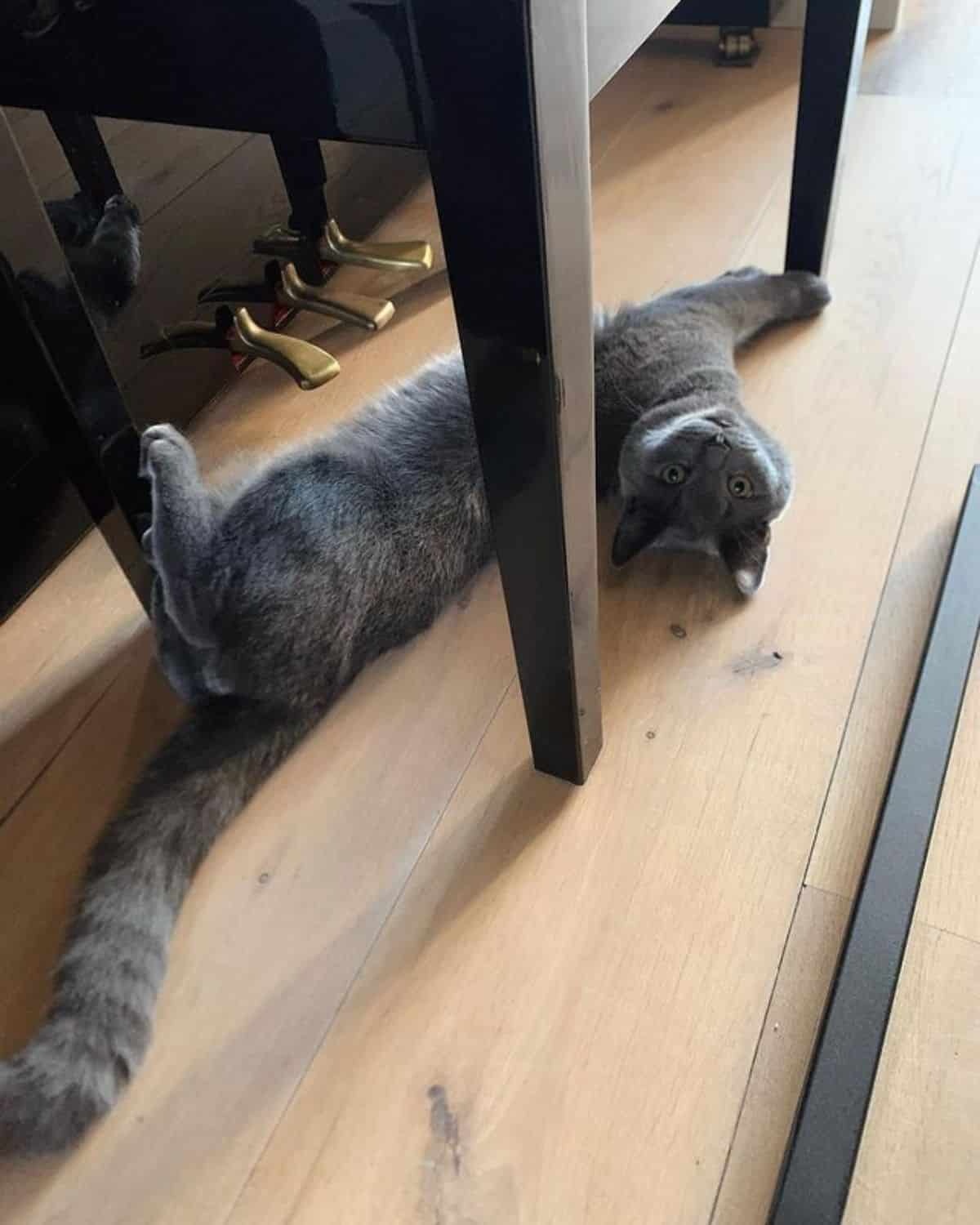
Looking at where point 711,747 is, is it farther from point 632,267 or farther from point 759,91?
point 759,91

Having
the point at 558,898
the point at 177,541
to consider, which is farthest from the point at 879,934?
the point at 177,541

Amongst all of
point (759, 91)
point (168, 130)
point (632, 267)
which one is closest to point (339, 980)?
point (168, 130)

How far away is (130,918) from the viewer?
84 cm

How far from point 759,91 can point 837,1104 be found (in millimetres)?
1772

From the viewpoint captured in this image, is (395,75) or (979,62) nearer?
(395,75)

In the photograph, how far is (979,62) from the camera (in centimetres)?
185

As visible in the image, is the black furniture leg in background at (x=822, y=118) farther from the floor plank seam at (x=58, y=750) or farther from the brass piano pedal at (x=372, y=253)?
the floor plank seam at (x=58, y=750)

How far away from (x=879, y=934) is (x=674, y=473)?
0.49 metres

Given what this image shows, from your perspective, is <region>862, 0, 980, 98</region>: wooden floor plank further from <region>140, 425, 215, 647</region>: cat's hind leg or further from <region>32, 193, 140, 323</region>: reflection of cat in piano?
<region>140, 425, 215, 647</region>: cat's hind leg

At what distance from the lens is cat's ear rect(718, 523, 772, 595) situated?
3.55 feet

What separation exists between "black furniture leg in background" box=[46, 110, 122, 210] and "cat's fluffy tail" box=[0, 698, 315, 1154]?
0.60m

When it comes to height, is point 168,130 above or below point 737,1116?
above

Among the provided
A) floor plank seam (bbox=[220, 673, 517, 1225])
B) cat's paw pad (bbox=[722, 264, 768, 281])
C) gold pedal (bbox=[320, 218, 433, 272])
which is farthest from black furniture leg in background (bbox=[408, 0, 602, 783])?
gold pedal (bbox=[320, 218, 433, 272])

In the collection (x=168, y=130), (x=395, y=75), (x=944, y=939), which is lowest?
(x=944, y=939)
